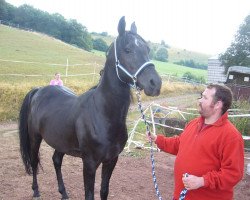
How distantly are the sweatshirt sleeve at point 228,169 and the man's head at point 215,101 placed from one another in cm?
26

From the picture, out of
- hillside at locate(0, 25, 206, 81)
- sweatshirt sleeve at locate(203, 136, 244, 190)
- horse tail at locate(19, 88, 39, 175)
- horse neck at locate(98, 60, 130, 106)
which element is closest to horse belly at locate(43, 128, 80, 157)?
horse neck at locate(98, 60, 130, 106)

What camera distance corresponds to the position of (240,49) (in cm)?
2988

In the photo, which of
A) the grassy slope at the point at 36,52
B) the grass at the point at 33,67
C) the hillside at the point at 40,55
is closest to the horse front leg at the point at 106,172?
the grass at the point at 33,67

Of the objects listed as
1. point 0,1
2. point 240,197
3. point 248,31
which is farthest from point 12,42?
point 240,197

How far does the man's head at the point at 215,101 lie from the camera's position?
2.22 metres

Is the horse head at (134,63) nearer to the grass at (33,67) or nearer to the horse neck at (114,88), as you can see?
the horse neck at (114,88)

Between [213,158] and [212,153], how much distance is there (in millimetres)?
38

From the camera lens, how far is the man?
2.05m

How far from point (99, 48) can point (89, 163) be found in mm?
54312

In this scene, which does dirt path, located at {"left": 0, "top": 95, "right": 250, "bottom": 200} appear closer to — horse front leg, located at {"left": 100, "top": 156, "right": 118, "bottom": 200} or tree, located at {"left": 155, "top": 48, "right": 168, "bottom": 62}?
horse front leg, located at {"left": 100, "top": 156, "right": 118, "bottom": 200}

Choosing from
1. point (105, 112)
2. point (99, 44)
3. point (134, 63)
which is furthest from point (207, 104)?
point (99, 44)

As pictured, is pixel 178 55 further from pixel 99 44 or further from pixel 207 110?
pixel 207 110

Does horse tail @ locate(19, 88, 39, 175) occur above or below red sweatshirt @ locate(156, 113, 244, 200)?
below

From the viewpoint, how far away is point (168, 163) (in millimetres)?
6469
